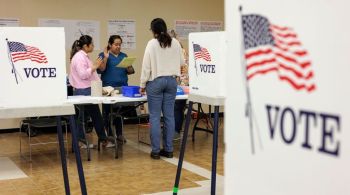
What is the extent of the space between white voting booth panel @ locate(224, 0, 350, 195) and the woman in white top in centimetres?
358

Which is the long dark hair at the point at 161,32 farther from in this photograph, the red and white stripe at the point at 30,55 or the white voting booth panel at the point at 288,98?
the white voting booth panel at the point at 288,98

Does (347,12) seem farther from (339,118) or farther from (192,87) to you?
(192,87)

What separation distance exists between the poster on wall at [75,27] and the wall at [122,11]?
6 cm

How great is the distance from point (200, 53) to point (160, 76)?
5.43 ft

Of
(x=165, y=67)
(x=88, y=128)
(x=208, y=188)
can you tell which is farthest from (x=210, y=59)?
(x=88, y=128)

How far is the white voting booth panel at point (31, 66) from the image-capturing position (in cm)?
225

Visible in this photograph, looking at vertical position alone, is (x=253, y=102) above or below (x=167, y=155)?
above

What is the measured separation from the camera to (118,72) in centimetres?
557

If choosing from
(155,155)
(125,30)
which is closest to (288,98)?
(155,155)

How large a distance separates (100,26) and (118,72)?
5.58 ft

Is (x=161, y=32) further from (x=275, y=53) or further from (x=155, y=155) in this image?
(x=275, y=53)

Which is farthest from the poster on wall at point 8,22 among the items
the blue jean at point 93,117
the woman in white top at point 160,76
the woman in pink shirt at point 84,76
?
the woman in white top at point 160,76

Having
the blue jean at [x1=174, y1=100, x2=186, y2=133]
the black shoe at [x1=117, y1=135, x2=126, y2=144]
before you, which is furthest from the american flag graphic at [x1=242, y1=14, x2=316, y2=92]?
the blue jean at [x1=174, y1=100, x2=186, y2=133]

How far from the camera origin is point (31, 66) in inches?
89.4
